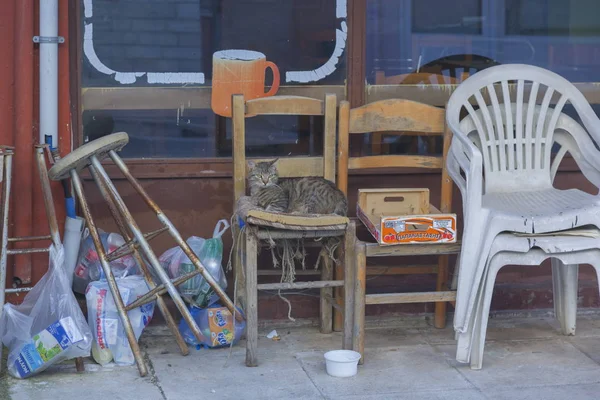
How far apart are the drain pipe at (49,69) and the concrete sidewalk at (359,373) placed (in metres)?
1.15

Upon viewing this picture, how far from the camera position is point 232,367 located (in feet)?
15.1

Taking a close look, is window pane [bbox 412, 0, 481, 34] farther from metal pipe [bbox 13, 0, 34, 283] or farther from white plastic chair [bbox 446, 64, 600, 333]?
metal pipe [bbox 13, 0, 34, 283]

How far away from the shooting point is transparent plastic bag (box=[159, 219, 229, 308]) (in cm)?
484

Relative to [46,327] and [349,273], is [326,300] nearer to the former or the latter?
[349,273]

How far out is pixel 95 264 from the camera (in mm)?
4844

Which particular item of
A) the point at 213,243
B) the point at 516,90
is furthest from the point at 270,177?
the point at 516,90

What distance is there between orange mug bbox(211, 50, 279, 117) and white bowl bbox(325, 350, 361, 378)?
4.68ft

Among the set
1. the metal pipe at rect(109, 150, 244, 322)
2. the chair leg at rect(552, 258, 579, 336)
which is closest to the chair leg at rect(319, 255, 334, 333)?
the metal pipe at rect(109, 150, 244, 322)

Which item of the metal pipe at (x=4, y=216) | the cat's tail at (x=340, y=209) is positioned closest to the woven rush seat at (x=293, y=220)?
the cat's tail at (x=340, y=209)

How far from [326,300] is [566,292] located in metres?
1.23

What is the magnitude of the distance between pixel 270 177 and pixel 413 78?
106 centimetres

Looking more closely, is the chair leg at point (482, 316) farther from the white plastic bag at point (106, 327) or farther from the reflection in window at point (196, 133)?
the white plastic bag at point (106, 327)

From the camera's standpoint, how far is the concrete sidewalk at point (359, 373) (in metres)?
4.30

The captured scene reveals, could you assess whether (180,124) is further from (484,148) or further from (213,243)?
(484,148)
